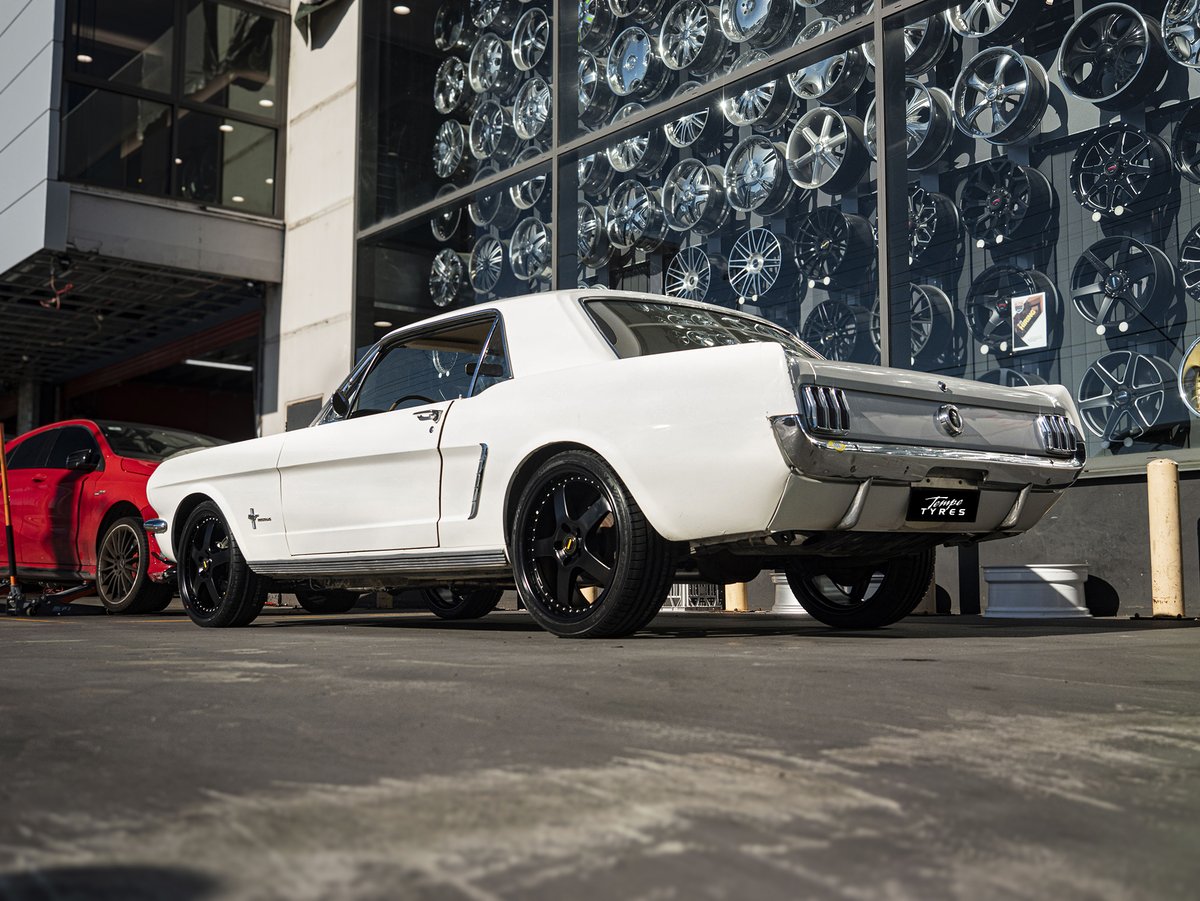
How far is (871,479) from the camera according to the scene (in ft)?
14.2

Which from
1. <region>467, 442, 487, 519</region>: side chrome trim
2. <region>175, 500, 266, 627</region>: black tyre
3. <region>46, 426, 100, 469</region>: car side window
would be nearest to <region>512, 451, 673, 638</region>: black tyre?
<region>467, 442, 487, 519</region>: side chrome trim

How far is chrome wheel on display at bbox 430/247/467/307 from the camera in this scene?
13414 millimetres

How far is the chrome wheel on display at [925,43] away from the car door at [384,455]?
4.88 m

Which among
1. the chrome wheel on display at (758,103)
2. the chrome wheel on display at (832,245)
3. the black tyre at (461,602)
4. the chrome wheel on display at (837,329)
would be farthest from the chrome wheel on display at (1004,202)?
the black tyre at (461,602)

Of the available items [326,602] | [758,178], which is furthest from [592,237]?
[326,602]

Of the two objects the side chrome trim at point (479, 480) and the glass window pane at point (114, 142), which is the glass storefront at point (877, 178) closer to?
the glass window pane at point (114, 142)

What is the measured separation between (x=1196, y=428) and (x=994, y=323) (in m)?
1.55

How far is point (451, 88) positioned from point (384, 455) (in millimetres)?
9327

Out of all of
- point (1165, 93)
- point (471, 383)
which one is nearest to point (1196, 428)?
point (1165, 93)

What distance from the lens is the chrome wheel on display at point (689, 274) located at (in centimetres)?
1026

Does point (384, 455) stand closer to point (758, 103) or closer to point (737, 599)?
point (737, 599)

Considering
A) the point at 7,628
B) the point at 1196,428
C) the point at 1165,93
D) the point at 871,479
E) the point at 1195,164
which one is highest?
the point at 1165,93

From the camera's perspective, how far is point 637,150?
1132 cm

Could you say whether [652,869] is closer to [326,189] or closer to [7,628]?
[7,628]
